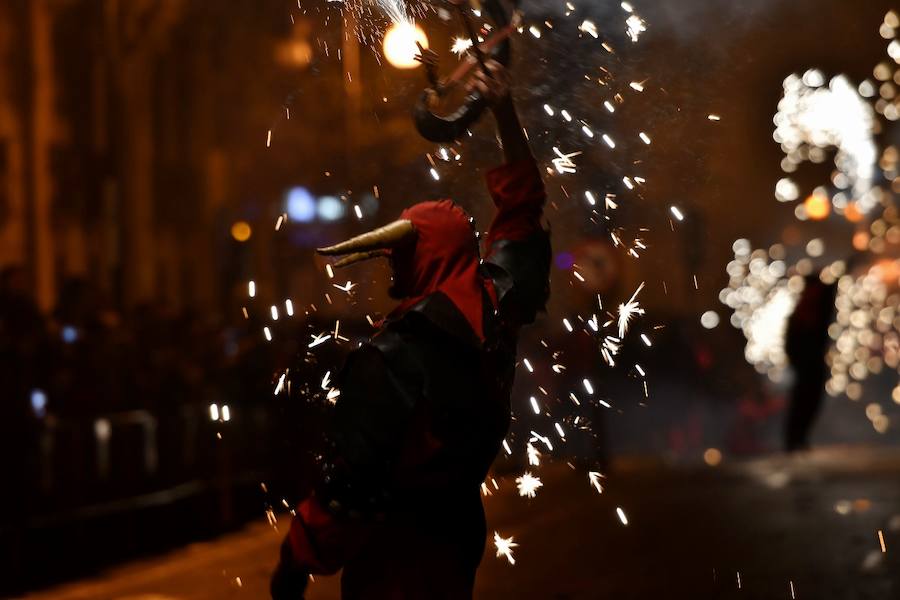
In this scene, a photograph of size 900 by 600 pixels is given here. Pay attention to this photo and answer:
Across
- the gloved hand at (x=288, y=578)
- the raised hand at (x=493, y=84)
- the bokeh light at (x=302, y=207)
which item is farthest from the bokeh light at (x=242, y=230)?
the gloved hand at (x=288, y=578)

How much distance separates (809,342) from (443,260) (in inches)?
427

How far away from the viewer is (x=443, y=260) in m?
3.85

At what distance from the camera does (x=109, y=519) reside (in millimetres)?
11078

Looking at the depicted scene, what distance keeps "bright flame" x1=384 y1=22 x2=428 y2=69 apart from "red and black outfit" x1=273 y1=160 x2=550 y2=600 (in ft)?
4.63

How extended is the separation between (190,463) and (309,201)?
29.5ft

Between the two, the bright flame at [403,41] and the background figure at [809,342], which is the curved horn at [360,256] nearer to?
the bright flame at [403,41]

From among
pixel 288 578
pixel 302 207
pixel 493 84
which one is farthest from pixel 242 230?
pixel 288 578

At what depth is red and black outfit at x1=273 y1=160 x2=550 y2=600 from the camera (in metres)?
3.70

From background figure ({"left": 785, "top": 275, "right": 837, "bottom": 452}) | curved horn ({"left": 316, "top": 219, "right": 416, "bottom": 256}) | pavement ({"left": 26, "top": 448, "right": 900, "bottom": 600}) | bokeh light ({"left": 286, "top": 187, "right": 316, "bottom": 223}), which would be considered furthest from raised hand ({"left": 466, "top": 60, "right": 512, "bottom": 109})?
bokeh light ({"left": 286, "top": 187, "right": 316, "bottom": 223})

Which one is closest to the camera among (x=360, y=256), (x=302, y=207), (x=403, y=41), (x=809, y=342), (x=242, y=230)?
(x=360, y=256)

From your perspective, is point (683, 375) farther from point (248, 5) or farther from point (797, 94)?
point (248, 5)

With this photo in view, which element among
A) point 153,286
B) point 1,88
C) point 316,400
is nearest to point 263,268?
point 153,286

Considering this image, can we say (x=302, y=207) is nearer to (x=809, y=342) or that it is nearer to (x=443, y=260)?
(x=809, y=342)

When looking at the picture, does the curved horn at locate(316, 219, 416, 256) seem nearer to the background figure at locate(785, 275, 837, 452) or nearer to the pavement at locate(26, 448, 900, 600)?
the pavement at locate(26, 448, 900, 600)
